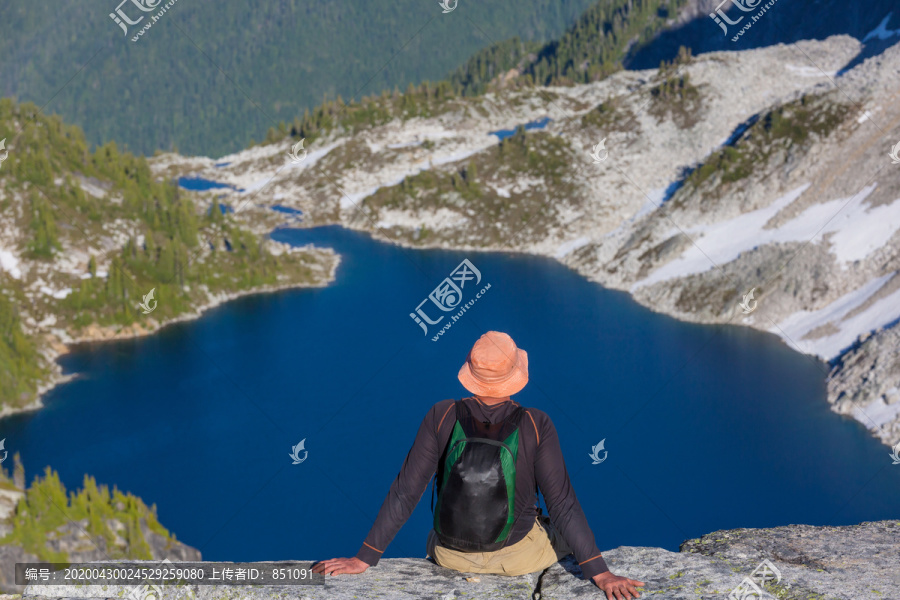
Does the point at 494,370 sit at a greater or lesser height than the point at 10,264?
lesser

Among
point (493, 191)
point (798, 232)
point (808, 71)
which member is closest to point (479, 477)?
point (798, 232)

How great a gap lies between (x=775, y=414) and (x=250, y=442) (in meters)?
41.2

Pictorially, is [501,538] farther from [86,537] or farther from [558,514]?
[86,537]

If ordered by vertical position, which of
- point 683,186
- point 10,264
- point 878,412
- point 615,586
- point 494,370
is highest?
point 683,186

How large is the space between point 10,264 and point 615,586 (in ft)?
298

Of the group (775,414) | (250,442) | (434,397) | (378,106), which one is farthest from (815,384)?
(378,106)

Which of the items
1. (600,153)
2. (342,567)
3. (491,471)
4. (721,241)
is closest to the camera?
(491,471)

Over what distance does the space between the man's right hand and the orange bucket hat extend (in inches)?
107

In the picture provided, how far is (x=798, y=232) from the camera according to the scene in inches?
2985

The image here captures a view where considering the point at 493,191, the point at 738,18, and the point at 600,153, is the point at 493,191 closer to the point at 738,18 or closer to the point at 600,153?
the point at 600,153

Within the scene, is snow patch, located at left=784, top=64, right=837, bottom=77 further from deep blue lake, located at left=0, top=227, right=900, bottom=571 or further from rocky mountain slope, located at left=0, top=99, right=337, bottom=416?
rocky mountain slope, located at left=0, top=99, right=337, bottom=416

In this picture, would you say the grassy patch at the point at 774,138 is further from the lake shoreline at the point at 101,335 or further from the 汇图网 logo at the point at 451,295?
the lake shoreline at the point at 101,335

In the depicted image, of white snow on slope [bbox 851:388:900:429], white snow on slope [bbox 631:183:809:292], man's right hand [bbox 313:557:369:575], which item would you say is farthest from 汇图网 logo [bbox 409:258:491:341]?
man's right hand [bbox 313:557:369:575]

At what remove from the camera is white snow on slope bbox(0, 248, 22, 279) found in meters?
82.6
